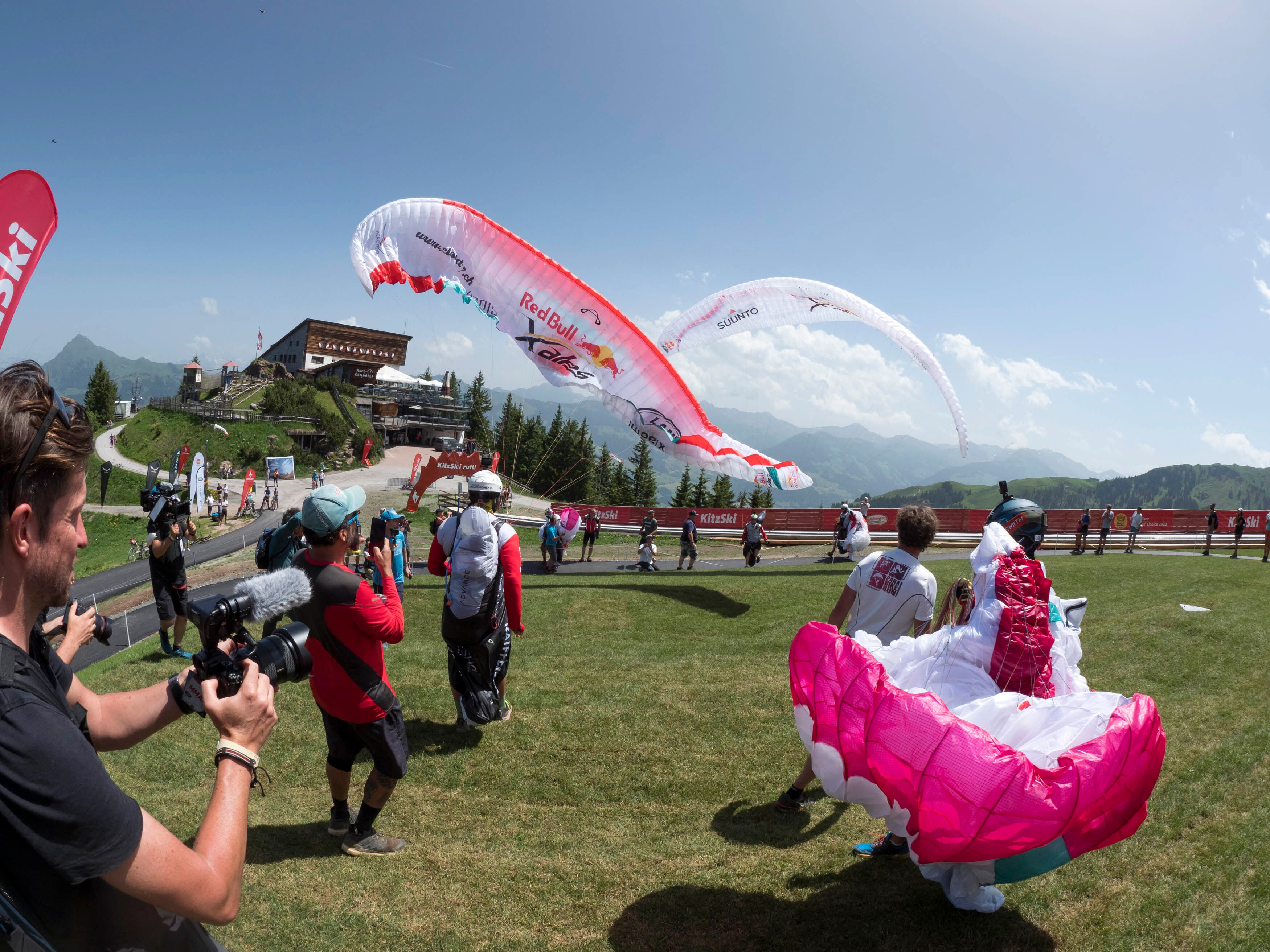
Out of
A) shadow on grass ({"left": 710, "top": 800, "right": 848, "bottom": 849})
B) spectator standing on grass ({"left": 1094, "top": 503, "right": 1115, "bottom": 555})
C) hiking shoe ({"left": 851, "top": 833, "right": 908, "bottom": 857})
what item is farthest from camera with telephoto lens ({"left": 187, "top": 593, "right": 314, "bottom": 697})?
spectator standing on grass ({"left": 1094, "top": 503, "right": 1115, "bottom": 555})

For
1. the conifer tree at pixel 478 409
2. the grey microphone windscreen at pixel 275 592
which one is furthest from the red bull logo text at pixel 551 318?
the conifer tree at pixel 478 409

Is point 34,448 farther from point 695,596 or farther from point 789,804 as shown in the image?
point 695,596

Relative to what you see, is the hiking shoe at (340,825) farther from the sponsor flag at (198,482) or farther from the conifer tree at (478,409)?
the conifer tree at (478,409)

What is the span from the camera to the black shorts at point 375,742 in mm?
4098

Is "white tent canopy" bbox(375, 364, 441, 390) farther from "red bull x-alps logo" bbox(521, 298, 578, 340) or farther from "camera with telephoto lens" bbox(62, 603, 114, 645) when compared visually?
"camera with telephoto lens" bbox(62, 603, 114, 645)

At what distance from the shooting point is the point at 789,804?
193 inches

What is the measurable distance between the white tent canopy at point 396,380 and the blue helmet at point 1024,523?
7343cm

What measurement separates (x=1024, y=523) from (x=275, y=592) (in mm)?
3993

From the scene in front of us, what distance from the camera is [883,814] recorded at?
3.12 meters

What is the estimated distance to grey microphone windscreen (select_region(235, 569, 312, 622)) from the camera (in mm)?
2258

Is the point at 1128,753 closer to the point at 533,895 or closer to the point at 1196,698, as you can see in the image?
the point at 533,895

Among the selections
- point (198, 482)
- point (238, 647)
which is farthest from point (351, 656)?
point (198, 482)

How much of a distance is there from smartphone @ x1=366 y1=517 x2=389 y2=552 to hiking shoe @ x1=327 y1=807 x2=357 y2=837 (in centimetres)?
177

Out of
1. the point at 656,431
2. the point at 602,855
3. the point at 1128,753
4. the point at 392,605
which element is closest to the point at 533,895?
the point at 602,855
